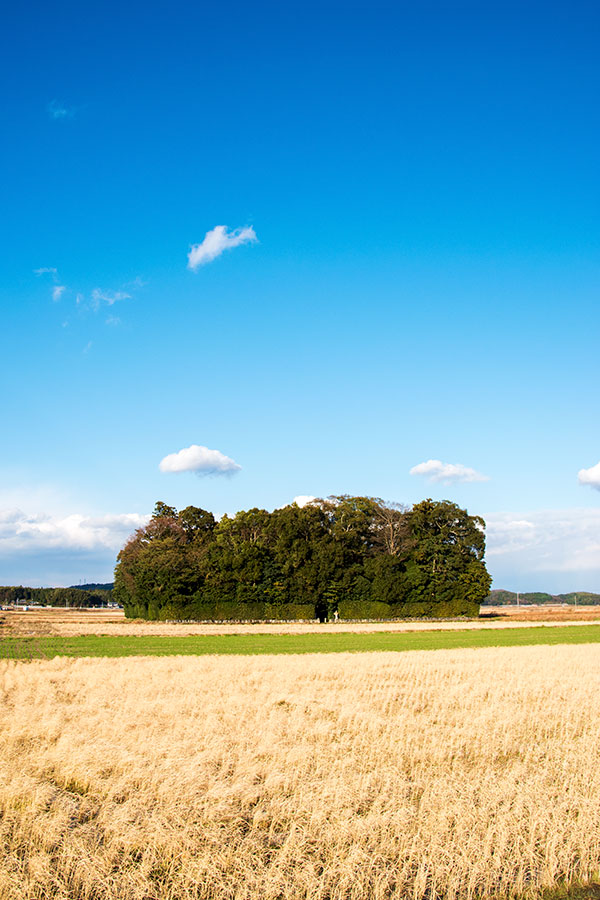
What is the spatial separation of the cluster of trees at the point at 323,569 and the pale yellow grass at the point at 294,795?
6394 cm

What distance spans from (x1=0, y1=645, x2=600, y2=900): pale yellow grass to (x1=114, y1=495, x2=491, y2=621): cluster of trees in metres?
63.9

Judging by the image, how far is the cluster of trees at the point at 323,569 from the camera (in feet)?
269

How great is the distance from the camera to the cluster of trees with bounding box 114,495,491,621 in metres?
82.1

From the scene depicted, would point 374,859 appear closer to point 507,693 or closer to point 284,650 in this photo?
point 507,693

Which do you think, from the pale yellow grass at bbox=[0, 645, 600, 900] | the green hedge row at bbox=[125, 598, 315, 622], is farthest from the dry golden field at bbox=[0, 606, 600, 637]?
the pale yellow grass at bbox=[0, 645, 600, 900]

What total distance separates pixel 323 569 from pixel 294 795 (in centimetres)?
7526

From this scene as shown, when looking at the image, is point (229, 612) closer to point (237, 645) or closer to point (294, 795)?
point (237, 645)

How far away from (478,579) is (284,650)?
51.6 m

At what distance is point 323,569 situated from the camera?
274 ft

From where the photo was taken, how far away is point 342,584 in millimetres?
84438

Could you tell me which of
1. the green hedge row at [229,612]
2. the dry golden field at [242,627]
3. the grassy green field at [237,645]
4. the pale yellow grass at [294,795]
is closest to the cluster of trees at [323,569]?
the green hedge row at [229,612]

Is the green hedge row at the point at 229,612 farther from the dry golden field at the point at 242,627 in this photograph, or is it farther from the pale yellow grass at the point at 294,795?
the pale yellow grass at the point at 294,795

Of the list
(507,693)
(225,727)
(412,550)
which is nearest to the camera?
(225,727)

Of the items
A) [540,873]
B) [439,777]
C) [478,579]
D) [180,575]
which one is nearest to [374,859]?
[540,873]
